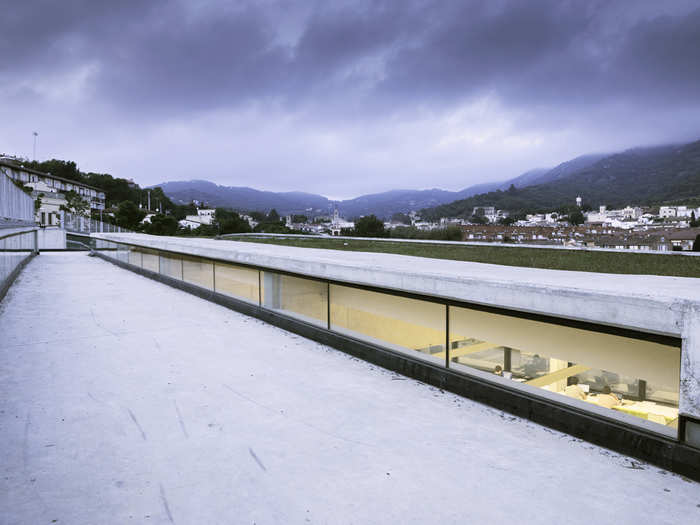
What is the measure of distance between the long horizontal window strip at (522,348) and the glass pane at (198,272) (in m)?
3.86

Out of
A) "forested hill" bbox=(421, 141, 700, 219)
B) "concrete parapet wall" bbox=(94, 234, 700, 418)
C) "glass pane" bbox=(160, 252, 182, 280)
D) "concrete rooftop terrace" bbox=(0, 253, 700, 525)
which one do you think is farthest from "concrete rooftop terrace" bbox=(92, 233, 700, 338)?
"forested hill" bbox=(421, 141, 700, 219)

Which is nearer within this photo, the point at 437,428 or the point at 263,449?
the point at 263,449

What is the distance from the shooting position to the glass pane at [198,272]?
9883mm

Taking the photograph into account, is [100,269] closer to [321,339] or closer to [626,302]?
[321,339]

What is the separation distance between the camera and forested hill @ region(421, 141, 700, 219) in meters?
94.0

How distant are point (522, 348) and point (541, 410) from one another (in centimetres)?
49

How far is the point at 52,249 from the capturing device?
31.5 metres

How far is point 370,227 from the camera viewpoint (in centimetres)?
5675

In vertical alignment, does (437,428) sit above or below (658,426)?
below

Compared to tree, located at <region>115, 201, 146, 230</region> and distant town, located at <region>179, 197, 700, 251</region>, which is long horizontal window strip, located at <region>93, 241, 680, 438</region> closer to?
distant town, located at <region>179, 197, 700, 251</region>

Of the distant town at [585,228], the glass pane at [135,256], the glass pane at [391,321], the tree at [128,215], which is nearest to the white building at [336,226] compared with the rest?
the distant town at [585,228]

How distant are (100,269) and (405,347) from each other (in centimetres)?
1586

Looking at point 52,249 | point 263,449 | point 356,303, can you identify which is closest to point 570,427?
point 263,449

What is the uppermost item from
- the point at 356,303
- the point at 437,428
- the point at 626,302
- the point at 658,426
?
the point at 626,302
